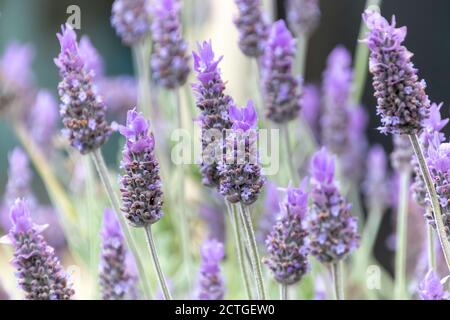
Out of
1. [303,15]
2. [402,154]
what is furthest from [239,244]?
[303,15]

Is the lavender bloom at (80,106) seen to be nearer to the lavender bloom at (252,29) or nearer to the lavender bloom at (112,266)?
the lavender bloom at (112,266)

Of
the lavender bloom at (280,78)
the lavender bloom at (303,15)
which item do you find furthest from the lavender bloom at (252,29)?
the lavender bloom at (303,15)

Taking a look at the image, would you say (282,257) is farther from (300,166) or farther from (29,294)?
(300,166)

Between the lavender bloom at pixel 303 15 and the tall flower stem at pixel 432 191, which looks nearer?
the tall flower stem at pixel 432 191

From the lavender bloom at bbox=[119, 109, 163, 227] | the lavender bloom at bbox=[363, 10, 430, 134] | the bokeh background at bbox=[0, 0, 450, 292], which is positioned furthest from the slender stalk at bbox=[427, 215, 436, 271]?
the bokeh background at bbox=[0, 0, 450, 292]

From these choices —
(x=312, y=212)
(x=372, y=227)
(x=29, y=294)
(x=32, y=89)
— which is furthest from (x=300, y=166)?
(x=29, y=294)

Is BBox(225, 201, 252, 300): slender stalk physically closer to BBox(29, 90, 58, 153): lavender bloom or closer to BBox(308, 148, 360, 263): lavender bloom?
BBox(308, 148, 360, 263): lavender bloom
